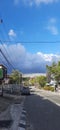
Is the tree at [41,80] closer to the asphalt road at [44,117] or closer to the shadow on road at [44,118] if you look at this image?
the asphalt road at [44,117]

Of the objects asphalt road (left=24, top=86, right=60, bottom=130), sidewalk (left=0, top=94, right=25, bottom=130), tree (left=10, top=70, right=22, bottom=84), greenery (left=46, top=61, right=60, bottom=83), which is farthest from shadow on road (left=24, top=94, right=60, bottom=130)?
tree (left=10, top=70, right=22, bottom=84)

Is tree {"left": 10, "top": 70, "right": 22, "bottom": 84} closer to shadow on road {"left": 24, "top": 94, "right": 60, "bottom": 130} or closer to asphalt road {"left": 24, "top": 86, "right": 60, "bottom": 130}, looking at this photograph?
asphalt road {"left": 24, "top": 86, "right": 60, "bottom": 130}

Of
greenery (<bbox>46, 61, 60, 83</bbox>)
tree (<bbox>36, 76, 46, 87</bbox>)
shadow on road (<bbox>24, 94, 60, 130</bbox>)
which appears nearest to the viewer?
shadow on road (<bbox>24, 94, 60, 130</bbox>)

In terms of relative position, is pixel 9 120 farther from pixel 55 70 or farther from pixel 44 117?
pixel 55 70

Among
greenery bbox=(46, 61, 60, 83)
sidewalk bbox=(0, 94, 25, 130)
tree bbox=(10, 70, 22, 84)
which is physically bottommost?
sidewalk bbox=(0, 94, 25, 130)

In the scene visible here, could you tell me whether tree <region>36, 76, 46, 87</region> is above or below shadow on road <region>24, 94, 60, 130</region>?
above

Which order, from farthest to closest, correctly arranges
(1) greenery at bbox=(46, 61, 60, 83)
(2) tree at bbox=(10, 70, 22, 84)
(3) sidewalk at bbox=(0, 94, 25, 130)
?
(2) tree at bbox=(10, 70, 22, 84)
(1) greenery at bbox=(46, 61, 60, 83)
(3) sidewalk at bbox=(0, 94, 25, 130)

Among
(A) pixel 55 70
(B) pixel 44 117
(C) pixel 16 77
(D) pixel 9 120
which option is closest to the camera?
(D) pixel 9 120

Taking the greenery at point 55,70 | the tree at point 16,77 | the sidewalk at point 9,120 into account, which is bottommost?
the sidewalk at point 9,120

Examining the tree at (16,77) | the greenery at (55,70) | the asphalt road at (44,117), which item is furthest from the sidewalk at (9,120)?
the tree at (16,77)

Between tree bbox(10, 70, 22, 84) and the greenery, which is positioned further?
tree bbox(10, 70, 22, 84)

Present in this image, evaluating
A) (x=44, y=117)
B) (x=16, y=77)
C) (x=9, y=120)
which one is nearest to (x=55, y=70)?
(x=16, y=77)

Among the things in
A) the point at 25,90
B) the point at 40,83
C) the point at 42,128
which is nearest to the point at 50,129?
the point at 42,128

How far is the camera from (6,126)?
56.0 feet
